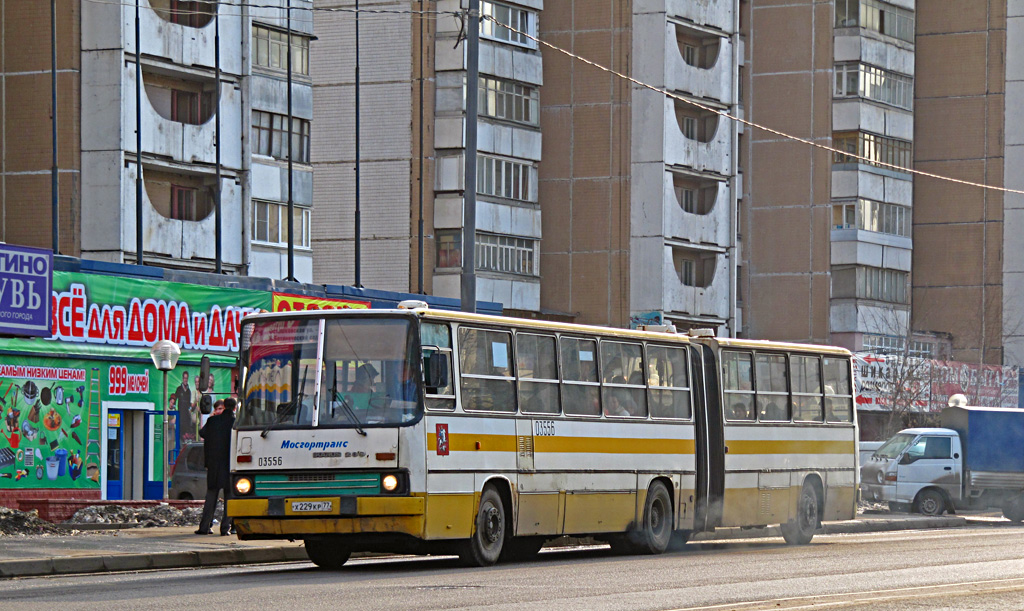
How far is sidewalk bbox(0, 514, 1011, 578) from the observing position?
702 inches

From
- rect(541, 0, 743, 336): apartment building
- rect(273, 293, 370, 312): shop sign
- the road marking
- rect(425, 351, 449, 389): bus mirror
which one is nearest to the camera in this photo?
the road marking

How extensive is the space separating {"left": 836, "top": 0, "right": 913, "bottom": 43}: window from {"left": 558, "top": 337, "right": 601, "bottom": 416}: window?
5063 cm

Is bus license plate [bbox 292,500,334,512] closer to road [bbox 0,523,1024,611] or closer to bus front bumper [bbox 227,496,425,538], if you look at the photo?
bus front bumper [bbox 227,496,425,538]

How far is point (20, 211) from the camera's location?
40938 millimetres

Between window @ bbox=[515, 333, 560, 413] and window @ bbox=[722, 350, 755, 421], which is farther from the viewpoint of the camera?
window @ bbox=[722, 350, 755, 421]

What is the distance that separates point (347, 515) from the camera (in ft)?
56.6

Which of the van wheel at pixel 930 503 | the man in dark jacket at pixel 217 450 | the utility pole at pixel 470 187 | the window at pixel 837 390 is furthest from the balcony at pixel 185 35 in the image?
the window at pixel 837 390

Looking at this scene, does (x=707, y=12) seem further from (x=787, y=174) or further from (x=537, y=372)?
(x=537, y=372)

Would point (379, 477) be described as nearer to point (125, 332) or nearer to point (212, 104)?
point (125, 332)

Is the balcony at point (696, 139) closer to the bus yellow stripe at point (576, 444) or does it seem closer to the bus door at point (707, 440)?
the bus door at point (707, 440)

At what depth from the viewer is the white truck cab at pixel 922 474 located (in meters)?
38.4

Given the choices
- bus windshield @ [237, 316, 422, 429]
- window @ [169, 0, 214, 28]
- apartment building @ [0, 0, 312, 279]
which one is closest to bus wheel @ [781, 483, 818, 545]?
bus windshield @ [237, 316, 422, 429]

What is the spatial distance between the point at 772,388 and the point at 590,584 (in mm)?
9547

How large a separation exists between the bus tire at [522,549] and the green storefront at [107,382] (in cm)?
1288
